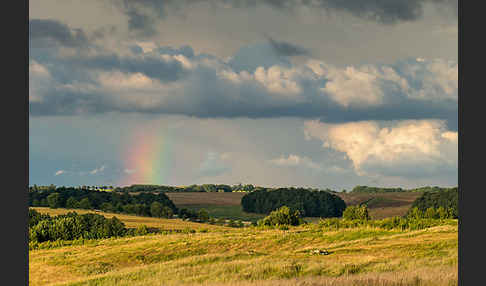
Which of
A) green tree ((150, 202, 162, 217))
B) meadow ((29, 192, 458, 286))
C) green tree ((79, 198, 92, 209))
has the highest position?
meadow ((29, 192, 458, 286))

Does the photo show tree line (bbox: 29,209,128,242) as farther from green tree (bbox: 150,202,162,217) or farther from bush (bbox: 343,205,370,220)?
green tree (bbox: 150,202,162,217)

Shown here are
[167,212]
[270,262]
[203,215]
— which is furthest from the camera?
[203,215]

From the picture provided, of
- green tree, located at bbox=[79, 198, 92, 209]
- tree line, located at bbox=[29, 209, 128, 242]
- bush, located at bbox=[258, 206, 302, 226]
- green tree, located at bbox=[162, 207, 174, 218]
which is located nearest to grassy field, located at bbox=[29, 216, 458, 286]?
tree line, located at bbox=[29, 209, 128, 242]

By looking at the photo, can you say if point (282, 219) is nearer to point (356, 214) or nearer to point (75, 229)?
point (356, 214)

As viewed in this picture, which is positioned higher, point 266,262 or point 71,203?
point 266,262

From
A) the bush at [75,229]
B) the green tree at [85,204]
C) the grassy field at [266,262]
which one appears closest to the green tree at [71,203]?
the green tree at [85,204]

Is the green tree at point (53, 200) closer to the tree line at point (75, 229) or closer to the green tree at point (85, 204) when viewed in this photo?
the green tree at point (85, 204)

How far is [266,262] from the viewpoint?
1535 inches

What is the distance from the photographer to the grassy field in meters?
27.2

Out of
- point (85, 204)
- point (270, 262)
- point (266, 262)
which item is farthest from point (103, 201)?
point (270, 262)

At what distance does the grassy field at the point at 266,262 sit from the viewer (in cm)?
2716
